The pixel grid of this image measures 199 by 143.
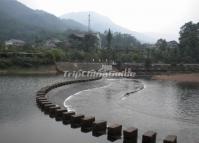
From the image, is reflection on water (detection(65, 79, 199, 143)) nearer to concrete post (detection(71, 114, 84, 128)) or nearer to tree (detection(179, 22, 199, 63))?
concrete post (detection(71, 114, 84, 128))

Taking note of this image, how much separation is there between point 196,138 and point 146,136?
4.52m

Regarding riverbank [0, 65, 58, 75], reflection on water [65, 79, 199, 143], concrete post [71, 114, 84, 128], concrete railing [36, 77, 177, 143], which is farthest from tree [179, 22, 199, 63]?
concrete post [71, 114, 84, 128]

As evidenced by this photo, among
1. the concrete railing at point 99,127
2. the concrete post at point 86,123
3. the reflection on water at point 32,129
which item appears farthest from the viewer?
the concrete post at point 86,123

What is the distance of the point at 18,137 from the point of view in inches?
610

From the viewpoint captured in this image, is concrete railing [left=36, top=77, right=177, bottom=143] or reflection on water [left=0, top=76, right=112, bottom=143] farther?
reflection on water [left=0, top=76, right=112, bottom=143]

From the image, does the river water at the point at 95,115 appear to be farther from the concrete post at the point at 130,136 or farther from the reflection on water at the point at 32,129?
the concrete post at the point at 130,136

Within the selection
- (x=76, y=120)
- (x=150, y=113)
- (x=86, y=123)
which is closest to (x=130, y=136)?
(x=86, y=123)

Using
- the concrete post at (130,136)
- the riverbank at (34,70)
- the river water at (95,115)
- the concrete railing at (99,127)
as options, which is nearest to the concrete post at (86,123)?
the concrete railing at (99,127)

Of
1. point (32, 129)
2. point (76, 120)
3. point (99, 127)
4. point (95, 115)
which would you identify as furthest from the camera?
point (95, 115)

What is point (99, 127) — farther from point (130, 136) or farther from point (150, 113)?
point (150, 113)

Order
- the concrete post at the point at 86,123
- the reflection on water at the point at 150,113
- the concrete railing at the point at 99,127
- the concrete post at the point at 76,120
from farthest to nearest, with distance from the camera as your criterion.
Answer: the reflection on water at the point at 150,113 < the concrete post at the point at 76,120 < the concrete post at the point at 86,123 < the concrete railing at the point at 99,127

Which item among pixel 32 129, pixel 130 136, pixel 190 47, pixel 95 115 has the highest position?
pixel 190 47

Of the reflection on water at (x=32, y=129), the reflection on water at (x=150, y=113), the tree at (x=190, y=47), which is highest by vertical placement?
the tree at (x=190, y=47)

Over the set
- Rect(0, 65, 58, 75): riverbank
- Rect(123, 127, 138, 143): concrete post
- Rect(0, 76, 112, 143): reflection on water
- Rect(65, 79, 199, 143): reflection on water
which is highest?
Rect(0, 65, 58, 75): riverbank
